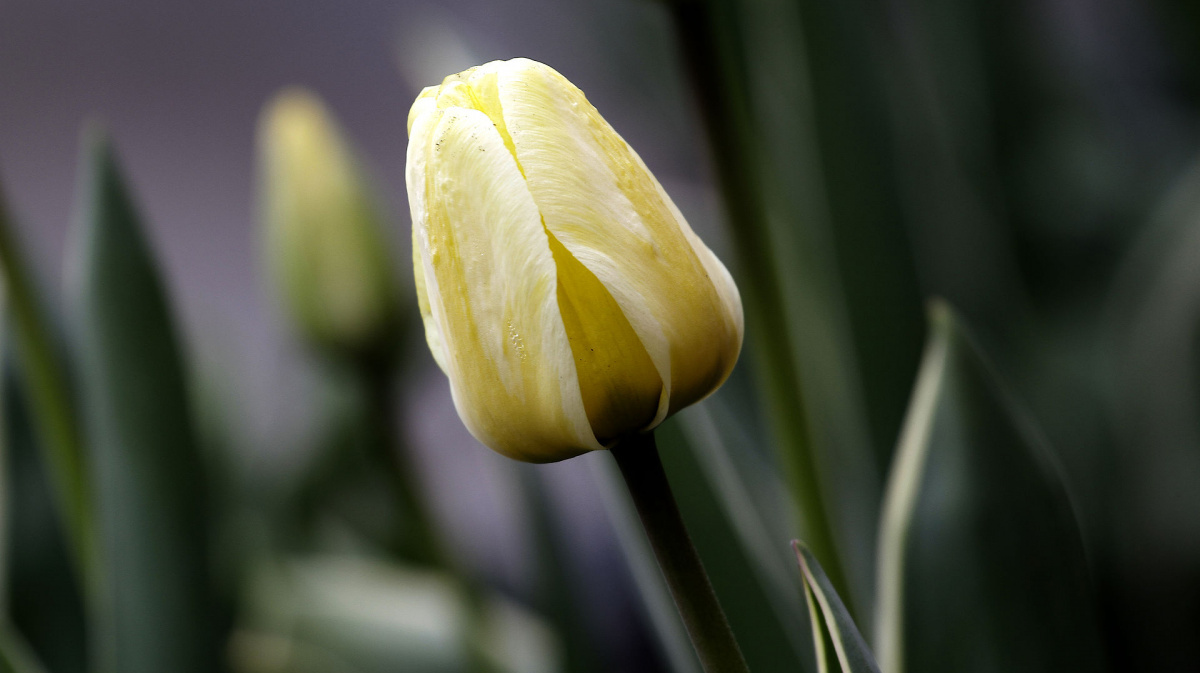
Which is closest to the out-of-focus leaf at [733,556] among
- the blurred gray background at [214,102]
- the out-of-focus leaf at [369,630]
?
the out-of-focus leaf at [369,630]

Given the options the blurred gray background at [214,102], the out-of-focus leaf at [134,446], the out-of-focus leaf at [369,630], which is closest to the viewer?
the out-of-focus leaf at [134,446]

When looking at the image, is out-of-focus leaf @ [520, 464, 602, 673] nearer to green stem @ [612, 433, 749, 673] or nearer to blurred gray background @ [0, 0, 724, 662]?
green stem @ [612, 433, 749, 673]

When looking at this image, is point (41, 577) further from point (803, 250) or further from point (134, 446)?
point (803, 250)

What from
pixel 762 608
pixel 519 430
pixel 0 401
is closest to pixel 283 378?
pixel 0 401

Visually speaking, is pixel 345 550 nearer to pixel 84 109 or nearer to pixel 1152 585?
pixel 1152 585

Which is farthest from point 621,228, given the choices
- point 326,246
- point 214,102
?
point 214,102

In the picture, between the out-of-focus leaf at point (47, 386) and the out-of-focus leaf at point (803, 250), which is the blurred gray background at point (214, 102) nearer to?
the out-of-focus leaf at point (803, 250)
